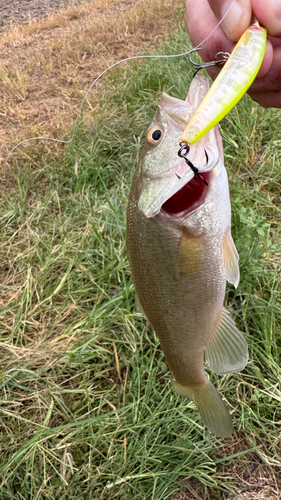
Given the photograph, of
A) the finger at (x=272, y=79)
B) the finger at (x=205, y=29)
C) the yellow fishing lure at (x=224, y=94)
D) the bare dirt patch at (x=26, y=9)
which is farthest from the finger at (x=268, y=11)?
the bare dirt patch at (x=26, y=9)

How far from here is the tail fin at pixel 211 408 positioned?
4.77ft

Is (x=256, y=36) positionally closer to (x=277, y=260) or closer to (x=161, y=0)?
(x=277, y=260)

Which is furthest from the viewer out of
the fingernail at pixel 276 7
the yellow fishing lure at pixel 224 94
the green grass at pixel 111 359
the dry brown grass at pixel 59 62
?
the dry brown grass at pixel 59 62

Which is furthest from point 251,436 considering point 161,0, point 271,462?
point 161,0

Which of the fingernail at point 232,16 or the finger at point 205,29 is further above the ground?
the fingernail at point 232,16

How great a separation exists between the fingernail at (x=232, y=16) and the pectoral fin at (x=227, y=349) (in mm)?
956

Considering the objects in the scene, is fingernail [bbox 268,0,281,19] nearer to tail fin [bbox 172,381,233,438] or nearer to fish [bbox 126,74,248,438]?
fish [bbox 126,74,248,438]

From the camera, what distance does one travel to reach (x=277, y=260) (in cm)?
268

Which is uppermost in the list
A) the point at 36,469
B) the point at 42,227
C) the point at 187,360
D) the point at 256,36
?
the point at 256,36

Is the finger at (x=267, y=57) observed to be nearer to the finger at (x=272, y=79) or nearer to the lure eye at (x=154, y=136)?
the finger at (x=272, y=79)

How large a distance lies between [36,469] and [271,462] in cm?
135

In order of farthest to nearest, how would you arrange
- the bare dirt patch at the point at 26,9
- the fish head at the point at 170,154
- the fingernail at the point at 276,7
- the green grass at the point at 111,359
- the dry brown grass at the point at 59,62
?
the bare dirt patch at the point at 26,9
the dry brown grass at the point at 59,62
the green grass at the point at 111,359
the fish head at the point at 170,154
the fingernail at the point at 276,7

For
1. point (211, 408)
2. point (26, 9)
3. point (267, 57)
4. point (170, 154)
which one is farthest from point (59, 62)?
point (26, 9)

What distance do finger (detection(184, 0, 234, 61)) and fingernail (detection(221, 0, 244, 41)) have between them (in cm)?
26
